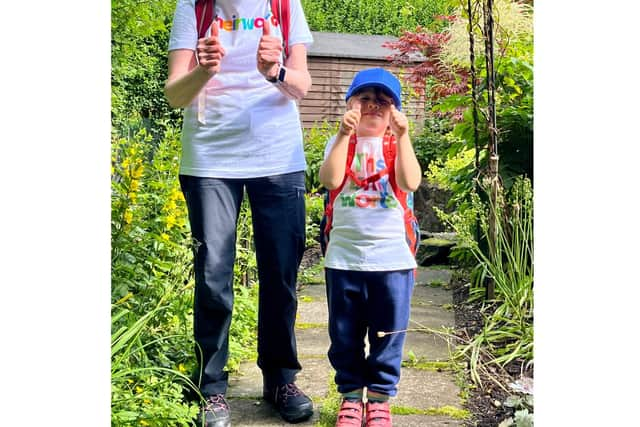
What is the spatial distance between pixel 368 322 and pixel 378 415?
0.92 feet

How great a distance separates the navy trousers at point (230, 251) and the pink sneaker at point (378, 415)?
1.18 feet

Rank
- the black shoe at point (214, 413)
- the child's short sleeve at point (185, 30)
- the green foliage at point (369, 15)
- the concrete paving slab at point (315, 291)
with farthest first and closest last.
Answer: the concrete paving slab at point (315, 291) < the green foliage at point (369, 15) < the black shoe at point (214, 413) < the child's short sleeve at point (185, 30)

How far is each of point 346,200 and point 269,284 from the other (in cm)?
39

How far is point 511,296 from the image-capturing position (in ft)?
9.39

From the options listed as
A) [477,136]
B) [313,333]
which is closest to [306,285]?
[313,333]

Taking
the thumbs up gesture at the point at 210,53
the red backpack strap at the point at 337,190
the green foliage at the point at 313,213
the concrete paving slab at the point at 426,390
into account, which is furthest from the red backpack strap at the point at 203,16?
the green foliage at the point at 313,213

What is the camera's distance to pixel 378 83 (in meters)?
2.21

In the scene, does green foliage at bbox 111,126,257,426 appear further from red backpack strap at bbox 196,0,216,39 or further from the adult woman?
red backpack strap at bbox 196,0,216,39

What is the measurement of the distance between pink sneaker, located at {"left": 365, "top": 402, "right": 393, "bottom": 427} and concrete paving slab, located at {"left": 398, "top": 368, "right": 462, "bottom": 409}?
22 centimetres

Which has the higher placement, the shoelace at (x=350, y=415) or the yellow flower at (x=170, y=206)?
the yellow flower at (x=170, y=206)

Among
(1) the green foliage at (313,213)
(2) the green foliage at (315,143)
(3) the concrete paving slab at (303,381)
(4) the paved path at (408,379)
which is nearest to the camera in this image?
(4) the paved path at (408,379)

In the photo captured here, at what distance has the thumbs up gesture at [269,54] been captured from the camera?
85.3 inches

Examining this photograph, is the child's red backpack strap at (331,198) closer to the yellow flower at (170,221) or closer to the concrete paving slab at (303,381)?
the concrete paving slab at (303,381)
